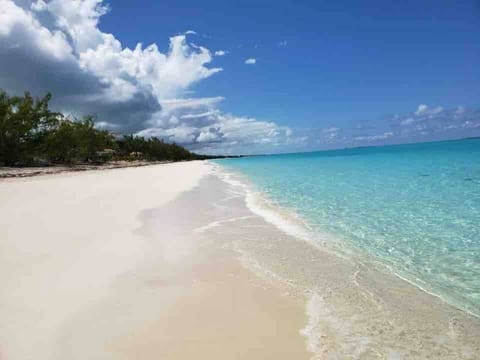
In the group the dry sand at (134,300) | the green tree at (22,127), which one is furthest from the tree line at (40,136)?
the dry sand at (134,300)

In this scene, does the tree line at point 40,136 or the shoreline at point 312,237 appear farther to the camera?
the tree line at point 40,136

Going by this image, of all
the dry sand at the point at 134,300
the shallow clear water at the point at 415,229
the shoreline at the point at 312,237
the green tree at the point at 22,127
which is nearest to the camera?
the dry sand at the point at 134,300

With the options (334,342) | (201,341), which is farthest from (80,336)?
(334,342)

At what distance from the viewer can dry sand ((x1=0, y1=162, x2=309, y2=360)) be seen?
105 inches

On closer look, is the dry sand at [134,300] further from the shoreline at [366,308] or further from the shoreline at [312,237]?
the shoreline at [312,237]

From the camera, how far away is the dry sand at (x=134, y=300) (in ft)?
8.77

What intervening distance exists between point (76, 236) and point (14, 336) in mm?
3582

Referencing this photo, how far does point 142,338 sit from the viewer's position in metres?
2.80

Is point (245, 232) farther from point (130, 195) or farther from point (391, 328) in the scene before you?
point (130, 195)

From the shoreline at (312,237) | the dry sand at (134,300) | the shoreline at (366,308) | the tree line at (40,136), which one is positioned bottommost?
the shoreline at (312,237)

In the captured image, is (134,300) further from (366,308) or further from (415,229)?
(415,229)

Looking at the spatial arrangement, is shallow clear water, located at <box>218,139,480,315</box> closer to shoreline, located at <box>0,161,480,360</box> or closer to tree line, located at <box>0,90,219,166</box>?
shoreline, located at <box>0,161,480,360</box>

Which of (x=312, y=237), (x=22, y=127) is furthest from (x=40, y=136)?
(x=312, y=237)

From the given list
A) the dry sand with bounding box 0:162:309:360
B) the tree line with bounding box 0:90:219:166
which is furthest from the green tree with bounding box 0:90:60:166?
the dry sand with bounding box 0:162:309:360
